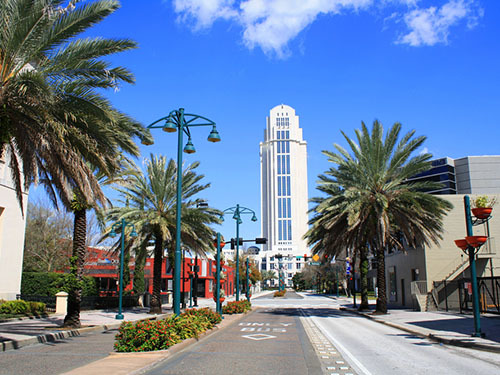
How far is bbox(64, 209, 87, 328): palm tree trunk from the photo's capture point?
19.9 m

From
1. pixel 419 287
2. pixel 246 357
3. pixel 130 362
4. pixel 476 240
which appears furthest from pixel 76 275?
pixel 419 287

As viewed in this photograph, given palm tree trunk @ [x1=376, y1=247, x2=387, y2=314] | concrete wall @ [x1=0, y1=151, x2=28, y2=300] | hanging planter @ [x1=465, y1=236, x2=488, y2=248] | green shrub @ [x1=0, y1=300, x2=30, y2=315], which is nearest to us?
hanging planter @ [x1=465, y1=236, x2=488, y2=248]

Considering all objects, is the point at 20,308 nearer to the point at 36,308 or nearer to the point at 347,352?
the point at 36,308

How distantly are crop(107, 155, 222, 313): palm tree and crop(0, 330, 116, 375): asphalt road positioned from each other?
12642 mm

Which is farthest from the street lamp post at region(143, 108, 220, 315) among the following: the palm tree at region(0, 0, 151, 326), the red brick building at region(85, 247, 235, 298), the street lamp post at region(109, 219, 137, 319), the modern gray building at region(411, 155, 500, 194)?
the modern gray building at region(411, 155, 500, 194)

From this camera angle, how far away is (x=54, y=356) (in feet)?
40.4

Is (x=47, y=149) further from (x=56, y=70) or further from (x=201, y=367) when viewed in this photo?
(x=201, y=367)

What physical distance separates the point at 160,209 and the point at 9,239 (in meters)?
9.79

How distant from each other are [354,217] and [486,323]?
8.31 metres

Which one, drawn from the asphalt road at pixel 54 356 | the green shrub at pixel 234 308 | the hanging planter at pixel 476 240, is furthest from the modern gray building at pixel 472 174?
the asphalt road at pixel 54 356

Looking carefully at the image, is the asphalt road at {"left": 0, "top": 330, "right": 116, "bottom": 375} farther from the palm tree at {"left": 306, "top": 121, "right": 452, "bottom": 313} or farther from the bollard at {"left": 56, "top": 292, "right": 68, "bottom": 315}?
the palm tree at {"left": 306, "top": 121, "right": 452, "bottom": 313}

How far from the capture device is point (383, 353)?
1305cm

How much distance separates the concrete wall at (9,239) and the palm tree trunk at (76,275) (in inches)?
384

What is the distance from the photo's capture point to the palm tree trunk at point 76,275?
1992 centimetres
